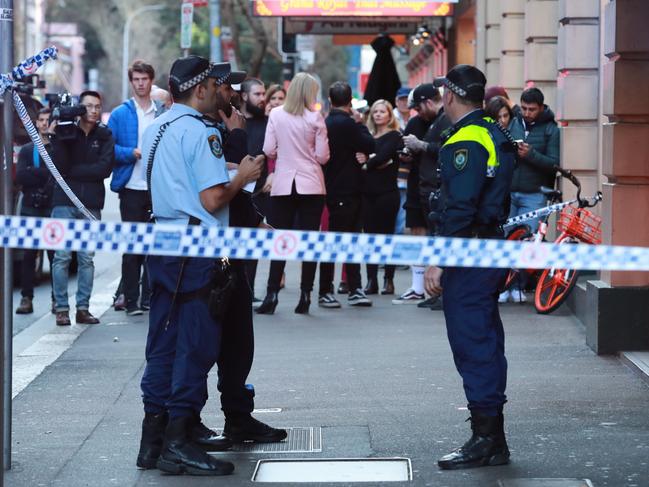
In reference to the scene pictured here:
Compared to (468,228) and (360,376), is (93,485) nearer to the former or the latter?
(468,228)

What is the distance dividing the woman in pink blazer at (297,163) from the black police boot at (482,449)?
Result: 5.92 m

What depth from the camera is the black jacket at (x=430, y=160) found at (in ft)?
42.1

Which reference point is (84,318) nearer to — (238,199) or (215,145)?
(238,199)

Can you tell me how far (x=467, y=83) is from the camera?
7.05 meters

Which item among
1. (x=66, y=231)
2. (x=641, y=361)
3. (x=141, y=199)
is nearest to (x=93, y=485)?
(x=66, y=231)

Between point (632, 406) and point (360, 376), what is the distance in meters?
1.96

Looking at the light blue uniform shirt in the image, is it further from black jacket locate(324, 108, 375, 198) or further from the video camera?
black jacket locate(324, 108, 375, 198)

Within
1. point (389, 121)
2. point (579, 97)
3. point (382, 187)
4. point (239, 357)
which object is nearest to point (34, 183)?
point (382, 187)

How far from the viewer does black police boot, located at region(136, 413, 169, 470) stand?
6.90m

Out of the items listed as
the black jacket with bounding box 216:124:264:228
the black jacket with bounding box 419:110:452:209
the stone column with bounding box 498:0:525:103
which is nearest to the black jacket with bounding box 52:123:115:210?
the black jacket with bounding box 419:110:452:209

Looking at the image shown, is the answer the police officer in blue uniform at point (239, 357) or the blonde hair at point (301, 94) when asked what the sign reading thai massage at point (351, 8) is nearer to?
the blonde hair at point (301, 94)

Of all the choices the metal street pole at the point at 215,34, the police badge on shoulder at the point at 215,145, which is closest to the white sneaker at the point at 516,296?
the police badge on shoulder at the point at 215,145

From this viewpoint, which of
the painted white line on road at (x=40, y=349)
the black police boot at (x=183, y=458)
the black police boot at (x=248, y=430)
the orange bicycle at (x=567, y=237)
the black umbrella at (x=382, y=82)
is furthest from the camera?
the black umbrella at (x=382, y=82)

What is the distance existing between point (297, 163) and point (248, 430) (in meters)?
5.52
